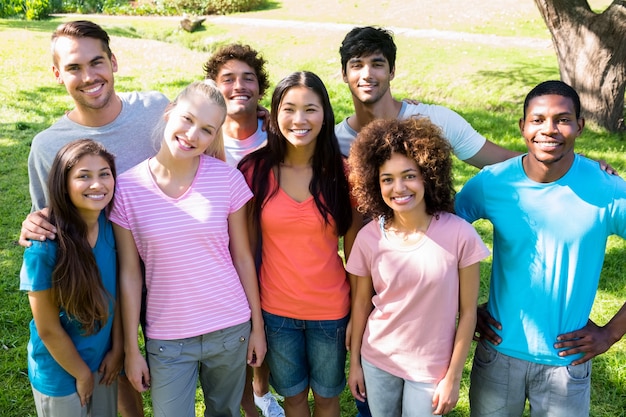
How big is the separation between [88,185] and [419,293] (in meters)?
1.42

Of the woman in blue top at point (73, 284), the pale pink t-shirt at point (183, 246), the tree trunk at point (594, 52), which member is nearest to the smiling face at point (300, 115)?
the pale pink t-shirt at point (183, 246)

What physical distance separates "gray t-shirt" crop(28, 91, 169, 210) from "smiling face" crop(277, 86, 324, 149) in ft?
2.26

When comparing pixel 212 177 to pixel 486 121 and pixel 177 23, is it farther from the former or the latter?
pixel 177 23

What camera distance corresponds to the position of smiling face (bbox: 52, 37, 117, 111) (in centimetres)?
279

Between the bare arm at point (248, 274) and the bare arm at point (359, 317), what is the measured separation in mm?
428

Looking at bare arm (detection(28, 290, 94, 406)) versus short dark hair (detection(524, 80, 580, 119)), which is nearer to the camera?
bare arm (detection(28, 290, 94, 406))

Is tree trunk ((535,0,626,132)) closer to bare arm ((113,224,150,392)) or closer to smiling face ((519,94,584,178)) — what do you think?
smiling face ((519,94,584,178))

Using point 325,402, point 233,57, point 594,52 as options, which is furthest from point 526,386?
point 594,52

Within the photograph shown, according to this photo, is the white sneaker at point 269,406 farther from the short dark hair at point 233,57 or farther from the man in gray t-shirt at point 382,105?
the short dark hair at point 233,57

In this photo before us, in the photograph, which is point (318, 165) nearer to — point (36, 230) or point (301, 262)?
point (301, 262)

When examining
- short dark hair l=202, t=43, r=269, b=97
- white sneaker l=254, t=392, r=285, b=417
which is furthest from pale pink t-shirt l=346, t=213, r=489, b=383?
short dark hair l=202, t=43, r=269, b=97

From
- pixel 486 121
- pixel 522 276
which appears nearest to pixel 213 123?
pixel 522 276

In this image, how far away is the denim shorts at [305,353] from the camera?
2.73m

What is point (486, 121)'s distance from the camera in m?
7.71
